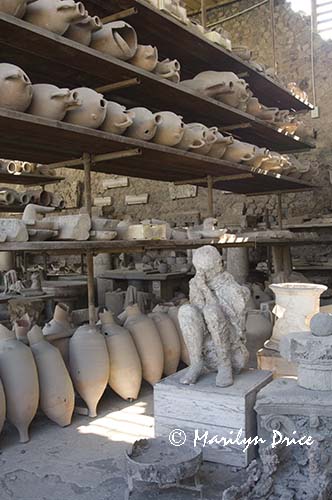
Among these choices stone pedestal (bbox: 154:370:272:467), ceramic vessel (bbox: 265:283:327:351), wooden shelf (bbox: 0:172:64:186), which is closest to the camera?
stone pedestal (bbox: 154:370:272:467)

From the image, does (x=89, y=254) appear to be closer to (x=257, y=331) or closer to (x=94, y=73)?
(x=94, y=73)

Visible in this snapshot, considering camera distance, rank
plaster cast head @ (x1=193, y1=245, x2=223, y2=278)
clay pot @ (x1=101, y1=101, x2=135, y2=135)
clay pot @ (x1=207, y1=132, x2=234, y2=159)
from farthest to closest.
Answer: clay pot @ (x1=207, y1=132, x2=234, y2=159), clay pot @ (x1=101, y1=101, x2=135, y2=135), plaster cast head @ (x1=193, y1=245, x2=223, y2=278)

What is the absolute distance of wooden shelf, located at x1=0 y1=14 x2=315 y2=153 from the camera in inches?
112

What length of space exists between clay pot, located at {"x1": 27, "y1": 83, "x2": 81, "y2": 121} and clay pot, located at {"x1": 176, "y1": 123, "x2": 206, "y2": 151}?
117 cm

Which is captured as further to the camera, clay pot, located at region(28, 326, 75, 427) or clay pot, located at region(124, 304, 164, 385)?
clay pot, located at region(124, 304, 164, 385)

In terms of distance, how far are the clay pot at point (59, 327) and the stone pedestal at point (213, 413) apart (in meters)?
1.03

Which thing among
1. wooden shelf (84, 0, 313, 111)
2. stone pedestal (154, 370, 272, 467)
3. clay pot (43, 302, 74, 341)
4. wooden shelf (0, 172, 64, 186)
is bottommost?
stone pedestal (154, 370, 272, 467)

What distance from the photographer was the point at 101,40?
319 centimetres

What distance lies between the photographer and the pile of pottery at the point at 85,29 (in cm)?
282

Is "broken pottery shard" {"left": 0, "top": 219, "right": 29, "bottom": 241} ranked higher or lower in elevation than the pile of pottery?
lower

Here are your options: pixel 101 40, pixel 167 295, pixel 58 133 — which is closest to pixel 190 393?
pixel 58 133

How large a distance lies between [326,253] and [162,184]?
3.41m

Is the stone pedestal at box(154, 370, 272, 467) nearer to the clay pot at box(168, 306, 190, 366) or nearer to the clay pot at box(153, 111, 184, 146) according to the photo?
the clay pot at box(168, 306, 190, 366)

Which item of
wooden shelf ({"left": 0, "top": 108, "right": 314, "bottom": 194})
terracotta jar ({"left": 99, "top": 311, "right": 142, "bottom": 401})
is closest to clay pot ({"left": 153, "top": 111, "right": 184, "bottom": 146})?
wooden shelf ({"left": 0, "top": 108, "right": 314, "bottom": 194})
